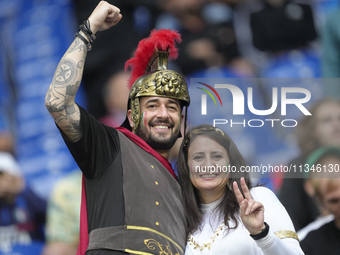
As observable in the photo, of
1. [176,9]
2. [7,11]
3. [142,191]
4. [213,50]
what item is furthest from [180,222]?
[7,11]

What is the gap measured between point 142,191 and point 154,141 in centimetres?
54

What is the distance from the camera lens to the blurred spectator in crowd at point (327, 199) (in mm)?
3398

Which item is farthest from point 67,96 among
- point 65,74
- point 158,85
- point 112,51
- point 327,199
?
point 112,51

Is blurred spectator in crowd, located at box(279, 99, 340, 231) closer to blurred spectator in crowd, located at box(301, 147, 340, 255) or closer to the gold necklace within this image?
blurred spectator in crowd, located at box(301, 147, 340, 255)

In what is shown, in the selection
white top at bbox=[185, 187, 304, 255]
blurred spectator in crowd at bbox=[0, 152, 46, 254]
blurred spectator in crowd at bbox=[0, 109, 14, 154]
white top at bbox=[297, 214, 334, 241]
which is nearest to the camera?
white top at bbox=[185, 187, 304, 255]

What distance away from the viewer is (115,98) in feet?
17.3

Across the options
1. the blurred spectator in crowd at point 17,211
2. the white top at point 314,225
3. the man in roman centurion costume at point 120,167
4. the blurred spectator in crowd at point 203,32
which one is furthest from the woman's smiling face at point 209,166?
the blurred spectator in crowd at point 17,211

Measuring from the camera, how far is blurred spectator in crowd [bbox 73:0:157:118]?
5363mm

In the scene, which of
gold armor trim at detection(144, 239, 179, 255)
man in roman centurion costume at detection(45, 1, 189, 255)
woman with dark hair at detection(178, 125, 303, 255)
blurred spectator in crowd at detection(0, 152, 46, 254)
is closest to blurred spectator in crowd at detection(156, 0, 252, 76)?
man in roman centurion costume at detection(45, 1, 189, 255)

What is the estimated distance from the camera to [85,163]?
3281 mm

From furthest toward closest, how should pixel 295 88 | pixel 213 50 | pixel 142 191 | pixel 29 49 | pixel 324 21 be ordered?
1. pixel 29 49
2. pixel 213 50
3. pixel 324 21
4. pixel 295 88
5. pixel 142 191

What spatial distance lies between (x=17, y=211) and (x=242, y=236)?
287 cm

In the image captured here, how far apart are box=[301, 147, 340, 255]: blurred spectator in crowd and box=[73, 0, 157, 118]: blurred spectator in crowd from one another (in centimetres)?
264

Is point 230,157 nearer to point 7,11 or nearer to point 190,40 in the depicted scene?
point 190,40
